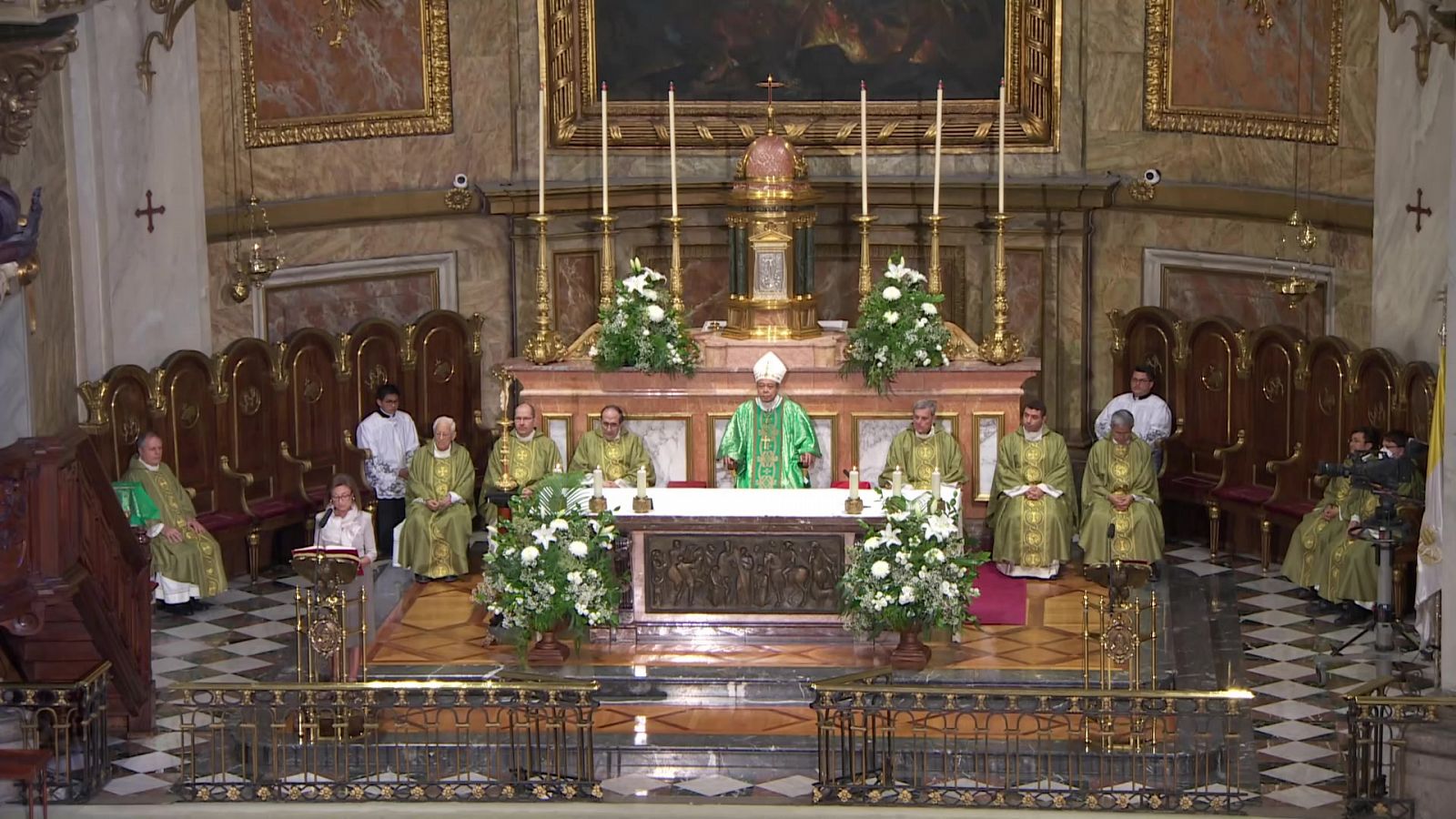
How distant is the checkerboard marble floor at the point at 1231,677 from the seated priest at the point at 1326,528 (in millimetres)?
206

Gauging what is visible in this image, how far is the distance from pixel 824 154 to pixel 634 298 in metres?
3.50

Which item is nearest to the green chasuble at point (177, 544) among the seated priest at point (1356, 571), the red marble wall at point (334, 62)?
the red marble wall at point (334, 62)

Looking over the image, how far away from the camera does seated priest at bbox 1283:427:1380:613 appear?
51.2 feet

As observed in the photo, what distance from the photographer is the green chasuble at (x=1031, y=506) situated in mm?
16469

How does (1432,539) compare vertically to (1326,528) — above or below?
above

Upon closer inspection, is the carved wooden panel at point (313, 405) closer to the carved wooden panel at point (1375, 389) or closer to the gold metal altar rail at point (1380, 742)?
the carved wooden panel at point (1375, 389)

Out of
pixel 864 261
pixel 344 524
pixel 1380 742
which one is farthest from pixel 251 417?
pixel 1380 742

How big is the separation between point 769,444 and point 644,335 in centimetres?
128

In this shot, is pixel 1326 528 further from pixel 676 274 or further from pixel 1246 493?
pixel 676 274

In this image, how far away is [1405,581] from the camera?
51.3 ft

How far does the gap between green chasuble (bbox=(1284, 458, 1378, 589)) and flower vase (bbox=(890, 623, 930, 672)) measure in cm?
336

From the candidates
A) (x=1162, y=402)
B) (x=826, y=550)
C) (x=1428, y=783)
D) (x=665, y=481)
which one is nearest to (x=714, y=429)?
(x=665, y=481)

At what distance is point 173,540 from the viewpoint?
16.3 metres

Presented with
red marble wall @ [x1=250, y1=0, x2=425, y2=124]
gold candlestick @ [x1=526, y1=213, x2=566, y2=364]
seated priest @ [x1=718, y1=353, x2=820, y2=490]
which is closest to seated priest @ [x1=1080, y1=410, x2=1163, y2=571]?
seated priest @ [x1=718, y1=353, x2=820, y2=490]
